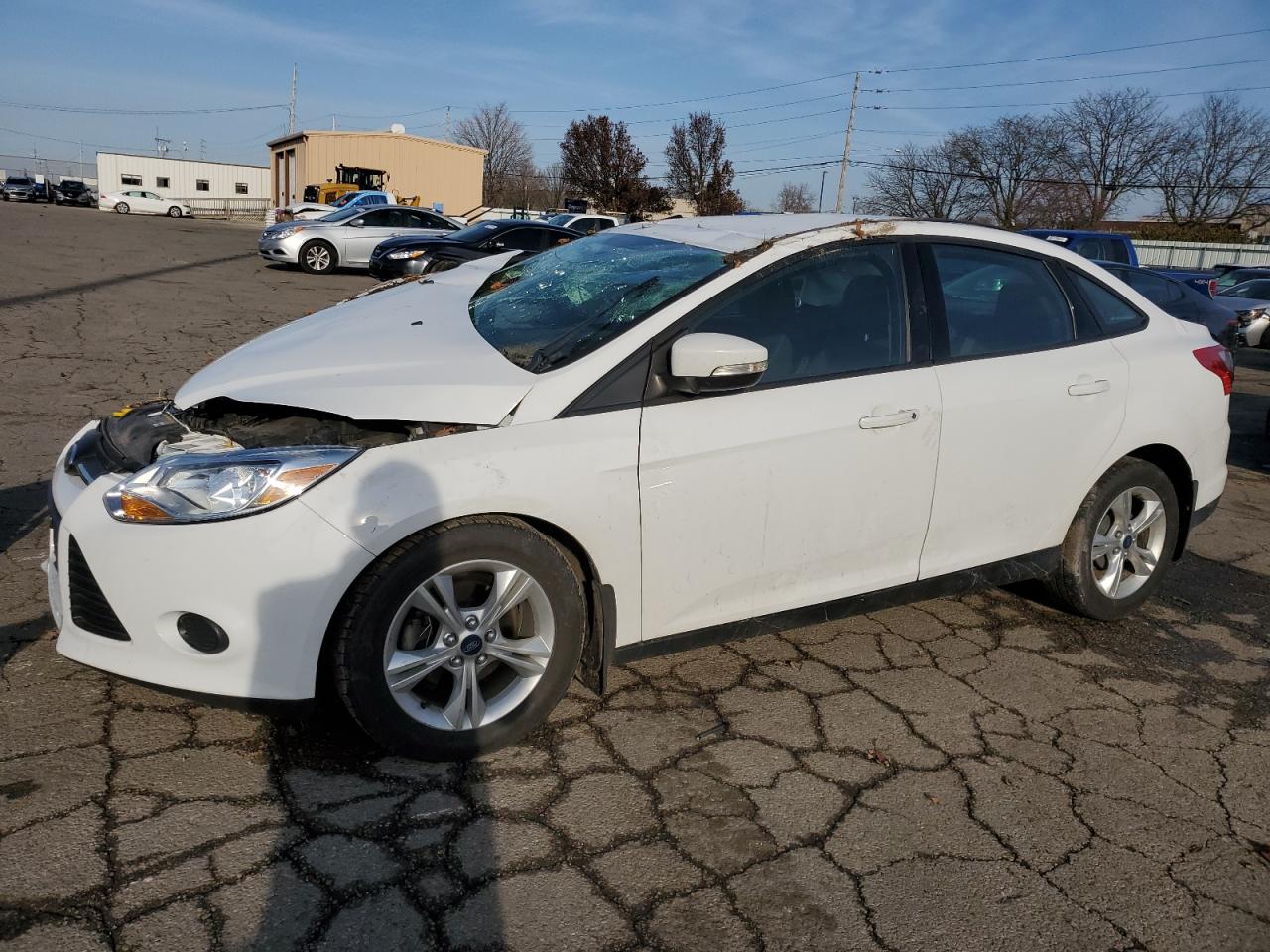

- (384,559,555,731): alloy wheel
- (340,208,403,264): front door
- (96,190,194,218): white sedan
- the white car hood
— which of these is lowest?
(384,559,555,731): alloy wheel

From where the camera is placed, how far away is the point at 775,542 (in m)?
3.35

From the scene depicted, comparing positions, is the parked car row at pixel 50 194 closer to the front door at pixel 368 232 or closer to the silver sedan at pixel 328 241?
the silver sedan at pixel 328 241

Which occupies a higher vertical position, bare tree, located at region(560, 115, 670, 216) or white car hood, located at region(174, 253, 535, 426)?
bare tree, located at region(560, 115, 670, 216)

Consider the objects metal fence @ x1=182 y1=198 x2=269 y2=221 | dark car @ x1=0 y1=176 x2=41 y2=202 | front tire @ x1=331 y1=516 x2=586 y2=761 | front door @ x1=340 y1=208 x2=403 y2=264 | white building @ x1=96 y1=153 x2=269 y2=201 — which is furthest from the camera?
white building @ x1=96 y1=153 x2=269 y2=201

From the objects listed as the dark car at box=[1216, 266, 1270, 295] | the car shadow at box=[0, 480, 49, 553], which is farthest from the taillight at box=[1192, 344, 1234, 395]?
the dark car at box=[1216, 266, 1270, 295]

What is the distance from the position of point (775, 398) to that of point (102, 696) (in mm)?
2405

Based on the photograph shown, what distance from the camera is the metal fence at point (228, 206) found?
195 ft

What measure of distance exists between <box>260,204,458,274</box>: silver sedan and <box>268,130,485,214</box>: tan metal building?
86.0ft

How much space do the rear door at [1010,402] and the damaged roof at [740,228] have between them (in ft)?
1.41

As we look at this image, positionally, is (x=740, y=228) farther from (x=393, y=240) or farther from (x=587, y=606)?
(x=393, y=240)

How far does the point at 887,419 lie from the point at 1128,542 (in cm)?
160

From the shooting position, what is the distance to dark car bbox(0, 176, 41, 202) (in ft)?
172

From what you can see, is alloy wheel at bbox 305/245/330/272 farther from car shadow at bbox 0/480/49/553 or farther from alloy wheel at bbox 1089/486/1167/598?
alloy wheel at bbox 1089/486/1167/598

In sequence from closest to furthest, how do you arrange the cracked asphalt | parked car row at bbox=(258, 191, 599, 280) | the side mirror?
the cracked asphalt
the side mirror
parked car row at bbox=(258, 191, 599, 280)
